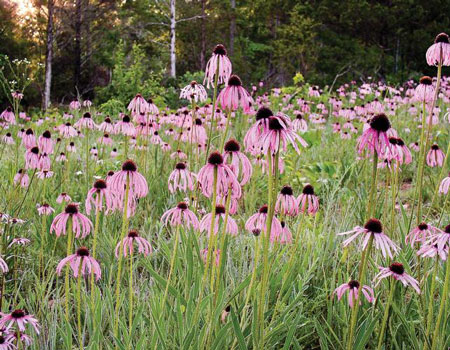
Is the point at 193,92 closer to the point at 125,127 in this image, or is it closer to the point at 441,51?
the point at 125,127

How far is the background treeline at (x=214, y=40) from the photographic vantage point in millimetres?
13148

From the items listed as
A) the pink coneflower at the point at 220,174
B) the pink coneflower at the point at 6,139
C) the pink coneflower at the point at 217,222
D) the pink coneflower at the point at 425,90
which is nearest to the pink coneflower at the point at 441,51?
the pink coneflower at the point at 425,90

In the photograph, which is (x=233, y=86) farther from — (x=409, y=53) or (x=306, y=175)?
(x=409, y=53)

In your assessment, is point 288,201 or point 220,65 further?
point 288,201

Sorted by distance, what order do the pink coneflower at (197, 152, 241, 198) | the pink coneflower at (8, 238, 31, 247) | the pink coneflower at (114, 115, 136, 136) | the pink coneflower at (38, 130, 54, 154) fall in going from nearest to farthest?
1. the pink coneflower at (197, 152, 241, 198)
2. the pink coneflower at (8, 238, 31, 247)
3. the pink coneflower at (38, 130, 54, 154)
4. the pink coneflower at (114, 115, 136, 136)

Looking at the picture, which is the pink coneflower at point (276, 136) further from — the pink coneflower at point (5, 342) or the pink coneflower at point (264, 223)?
the pink coneflower at point (5, 342)

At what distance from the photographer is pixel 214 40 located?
19109 mm

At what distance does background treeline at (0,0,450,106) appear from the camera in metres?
13.1

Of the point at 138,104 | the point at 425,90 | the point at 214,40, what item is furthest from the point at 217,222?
the point at 214,40

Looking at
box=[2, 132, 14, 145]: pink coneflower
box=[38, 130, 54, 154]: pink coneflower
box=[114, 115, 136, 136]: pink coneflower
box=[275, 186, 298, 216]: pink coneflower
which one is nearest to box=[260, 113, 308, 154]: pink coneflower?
box=[275, 186, 298, 216]: pink coneflower

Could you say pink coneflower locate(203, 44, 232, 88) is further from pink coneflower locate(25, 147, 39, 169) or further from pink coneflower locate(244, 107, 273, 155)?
pink coneflower locate(25, 147, 39, 169)

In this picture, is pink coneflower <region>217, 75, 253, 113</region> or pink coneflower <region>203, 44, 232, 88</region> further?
pink coneflower <region>203, 44, 232, 88</region>

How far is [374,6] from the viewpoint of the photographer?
46.8ft

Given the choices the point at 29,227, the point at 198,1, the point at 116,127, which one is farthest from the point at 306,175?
the point at 198,1
